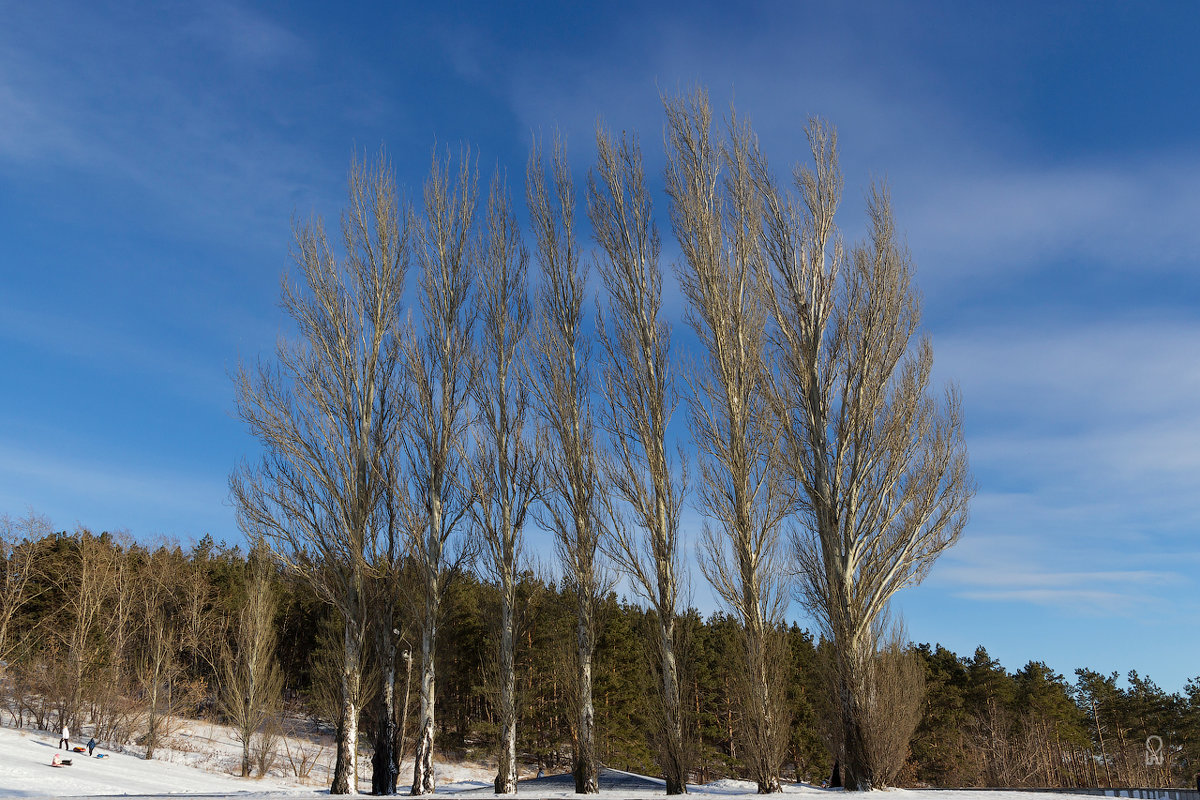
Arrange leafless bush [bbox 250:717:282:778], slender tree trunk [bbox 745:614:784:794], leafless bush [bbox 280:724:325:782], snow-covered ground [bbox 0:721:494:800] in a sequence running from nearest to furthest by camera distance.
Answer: slender tree trunk [bbox 745:614:784:794], snow-covered ground [bbox 0:721:494:800], leafless bush [bbox 250:717:282:778], leafless bush [bbox 280:724:325:782]

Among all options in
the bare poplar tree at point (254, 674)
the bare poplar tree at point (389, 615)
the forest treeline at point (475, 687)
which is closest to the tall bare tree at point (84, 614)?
the forest treeline at point (475, 687)

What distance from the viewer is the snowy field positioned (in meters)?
12.8

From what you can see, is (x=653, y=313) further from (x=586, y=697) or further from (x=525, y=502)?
(x=586, y=697)

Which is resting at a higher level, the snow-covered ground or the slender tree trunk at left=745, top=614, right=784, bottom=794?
the slender tree trunk at left=745, top=614, right=784, bottom=794

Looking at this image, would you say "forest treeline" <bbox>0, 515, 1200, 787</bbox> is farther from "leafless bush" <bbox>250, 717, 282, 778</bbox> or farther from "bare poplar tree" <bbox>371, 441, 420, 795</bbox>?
"bare poplar tree" <bbox>371, 441, 420, 795</bbox>

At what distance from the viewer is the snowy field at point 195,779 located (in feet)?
41.8

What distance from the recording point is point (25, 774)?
54.4 ft

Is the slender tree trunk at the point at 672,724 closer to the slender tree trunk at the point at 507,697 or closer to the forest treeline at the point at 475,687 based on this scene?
the slender tree trunk at the point at 507,697

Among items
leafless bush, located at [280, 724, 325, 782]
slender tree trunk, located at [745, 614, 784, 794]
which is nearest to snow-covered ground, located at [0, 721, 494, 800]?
leafless bush, located at [280, 724, 325, 782]

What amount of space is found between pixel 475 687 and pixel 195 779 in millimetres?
9346

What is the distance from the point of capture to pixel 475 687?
1021 inches

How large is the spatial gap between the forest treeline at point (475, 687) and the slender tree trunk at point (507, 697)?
829 cm

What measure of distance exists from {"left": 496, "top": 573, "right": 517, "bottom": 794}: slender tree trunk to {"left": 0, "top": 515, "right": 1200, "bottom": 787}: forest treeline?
8.29 m

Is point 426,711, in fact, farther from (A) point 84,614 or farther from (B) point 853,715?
(A) point 84,614
